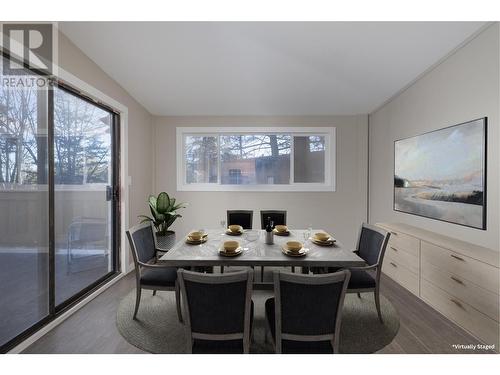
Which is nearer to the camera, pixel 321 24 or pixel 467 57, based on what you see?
pixel 321 24

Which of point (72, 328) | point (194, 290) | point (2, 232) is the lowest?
point (72, 328)

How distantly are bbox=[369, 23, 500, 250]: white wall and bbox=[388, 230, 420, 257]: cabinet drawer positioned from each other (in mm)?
305

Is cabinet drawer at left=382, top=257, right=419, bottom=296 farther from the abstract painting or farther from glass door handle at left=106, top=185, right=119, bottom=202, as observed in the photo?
glass door handle at left=106, top=185, right=119, bottom=202

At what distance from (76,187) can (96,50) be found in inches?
57.0

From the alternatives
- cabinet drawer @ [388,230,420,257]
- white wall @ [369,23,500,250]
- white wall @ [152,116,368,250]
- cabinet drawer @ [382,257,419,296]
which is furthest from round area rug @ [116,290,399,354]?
white wall @ [152,116,368,250]

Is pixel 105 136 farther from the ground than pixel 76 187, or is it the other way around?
pixel 105 136

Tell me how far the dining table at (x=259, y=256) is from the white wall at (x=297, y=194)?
6.26ft

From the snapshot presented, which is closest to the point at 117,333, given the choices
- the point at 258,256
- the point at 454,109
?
the point at 258,256

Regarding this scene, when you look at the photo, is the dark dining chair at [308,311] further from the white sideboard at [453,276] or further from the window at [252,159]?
the window at [252,159]

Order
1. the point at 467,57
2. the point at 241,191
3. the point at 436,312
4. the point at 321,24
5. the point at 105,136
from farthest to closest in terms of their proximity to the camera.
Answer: the point at 241,191, the point at 105,136, the point at 436,312, the point at 467,57, the point at 321,24

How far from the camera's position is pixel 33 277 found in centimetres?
206

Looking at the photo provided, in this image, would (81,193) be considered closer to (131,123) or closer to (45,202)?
(45,202)
